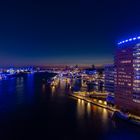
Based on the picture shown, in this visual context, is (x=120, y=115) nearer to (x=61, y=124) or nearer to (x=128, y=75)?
(x=128, y=75)

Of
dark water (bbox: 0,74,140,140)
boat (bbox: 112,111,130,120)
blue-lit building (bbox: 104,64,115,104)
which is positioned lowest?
dark water (bbox: 0,74,140,140)

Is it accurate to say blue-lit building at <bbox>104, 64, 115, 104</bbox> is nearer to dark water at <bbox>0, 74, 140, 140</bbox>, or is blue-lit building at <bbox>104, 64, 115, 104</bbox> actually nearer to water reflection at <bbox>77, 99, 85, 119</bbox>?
water reflection at <bbox>77, 99, 85, 119</bbox>

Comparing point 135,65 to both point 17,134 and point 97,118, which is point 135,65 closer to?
point 97,118

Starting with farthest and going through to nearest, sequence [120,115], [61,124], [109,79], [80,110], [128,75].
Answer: [109,79] < [80,110] < [128,75] < [120,115] < [61,124]

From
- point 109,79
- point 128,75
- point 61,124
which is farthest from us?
point 109,79

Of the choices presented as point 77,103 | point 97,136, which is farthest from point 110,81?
point 97,136

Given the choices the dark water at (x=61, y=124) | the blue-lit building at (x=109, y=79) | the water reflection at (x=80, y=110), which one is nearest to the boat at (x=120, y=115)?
the dark water at (x=61, y=124)

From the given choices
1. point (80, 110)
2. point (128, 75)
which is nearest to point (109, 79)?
point (80, 110)

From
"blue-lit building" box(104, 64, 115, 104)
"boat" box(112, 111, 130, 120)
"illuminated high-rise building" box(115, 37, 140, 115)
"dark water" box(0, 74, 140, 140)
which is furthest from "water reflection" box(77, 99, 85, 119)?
"blue-lit building" box(104, 64, 115, 104)
